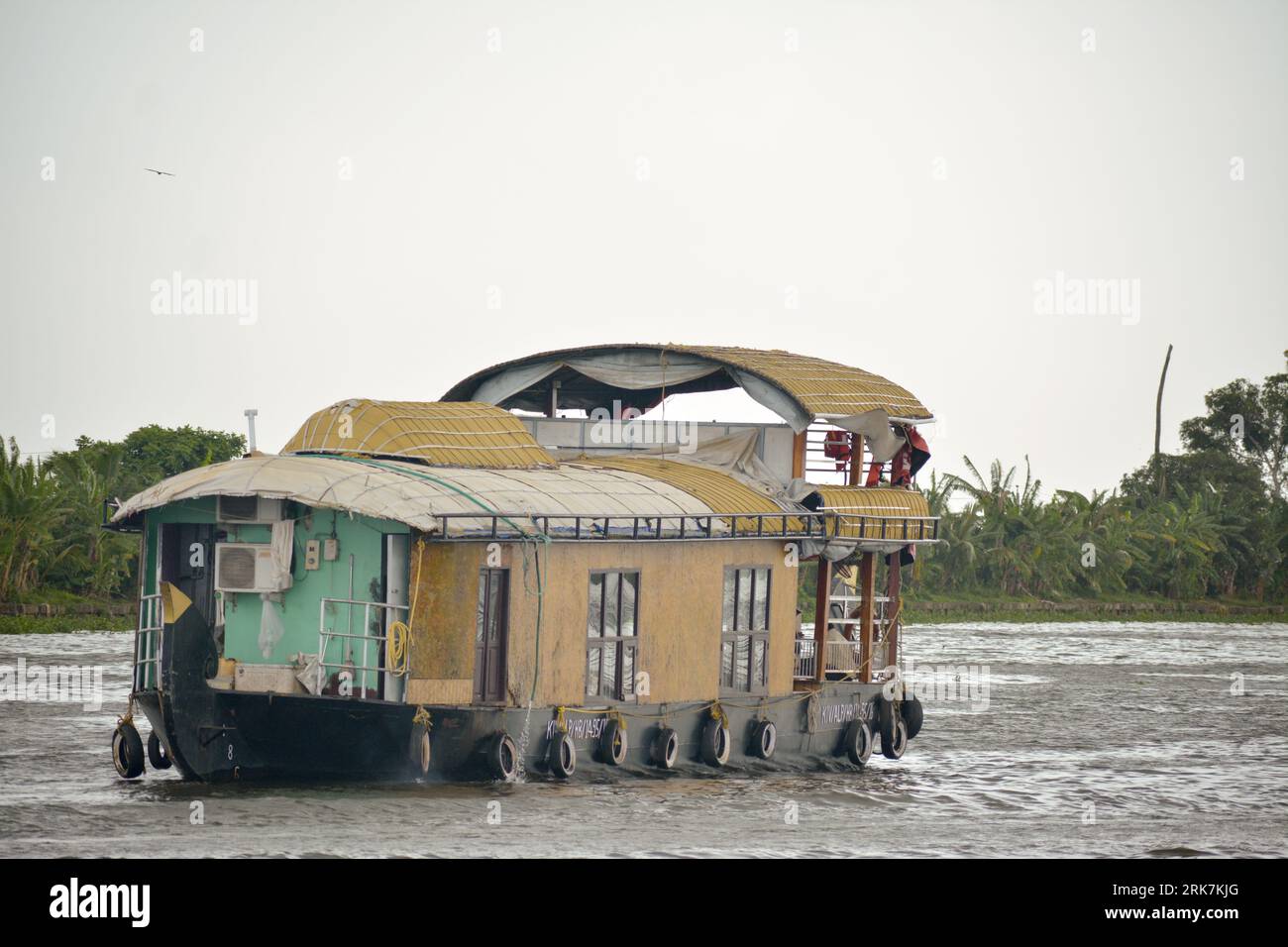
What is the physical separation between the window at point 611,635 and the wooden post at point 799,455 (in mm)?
3330

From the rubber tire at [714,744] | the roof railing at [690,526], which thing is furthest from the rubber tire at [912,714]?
the rubber tire at [714,744]

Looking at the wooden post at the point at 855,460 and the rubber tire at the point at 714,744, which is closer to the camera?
the rubber tire at the point at 714,744

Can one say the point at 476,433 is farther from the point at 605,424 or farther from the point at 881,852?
the point at 881,852

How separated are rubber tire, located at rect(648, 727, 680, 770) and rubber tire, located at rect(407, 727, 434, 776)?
2953mm

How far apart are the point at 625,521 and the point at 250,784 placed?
3.86 m

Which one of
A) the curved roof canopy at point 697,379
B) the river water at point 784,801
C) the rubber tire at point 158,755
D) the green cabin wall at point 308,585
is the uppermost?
the curved roof canopy at point 697,379

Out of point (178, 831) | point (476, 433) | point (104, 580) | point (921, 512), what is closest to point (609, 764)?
point (476, 433)

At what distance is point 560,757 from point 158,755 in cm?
331

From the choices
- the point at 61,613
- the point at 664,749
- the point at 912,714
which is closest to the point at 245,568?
the point at 664,749

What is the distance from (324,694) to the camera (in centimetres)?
1580

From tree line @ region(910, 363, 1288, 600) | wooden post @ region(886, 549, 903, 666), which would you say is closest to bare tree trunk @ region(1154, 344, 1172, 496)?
tree line @ region(910, 363, 1288, 600)

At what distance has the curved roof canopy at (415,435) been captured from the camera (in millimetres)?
17578

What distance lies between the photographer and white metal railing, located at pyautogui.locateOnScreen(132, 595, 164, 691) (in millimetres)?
16703

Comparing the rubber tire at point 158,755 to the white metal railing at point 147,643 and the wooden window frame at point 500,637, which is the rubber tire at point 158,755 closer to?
the white metal railing at point 147,643
